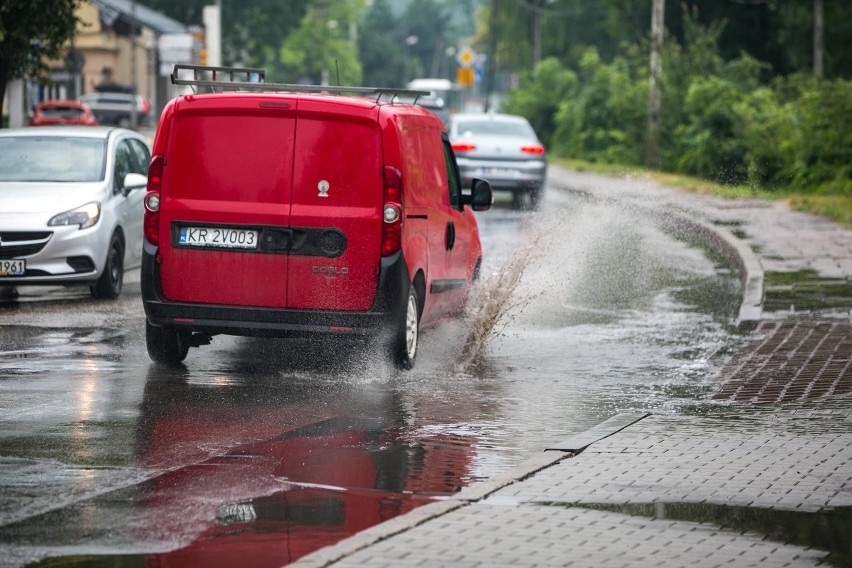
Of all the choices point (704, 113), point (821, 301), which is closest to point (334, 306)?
point (821, 301)

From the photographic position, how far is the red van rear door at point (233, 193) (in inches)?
396

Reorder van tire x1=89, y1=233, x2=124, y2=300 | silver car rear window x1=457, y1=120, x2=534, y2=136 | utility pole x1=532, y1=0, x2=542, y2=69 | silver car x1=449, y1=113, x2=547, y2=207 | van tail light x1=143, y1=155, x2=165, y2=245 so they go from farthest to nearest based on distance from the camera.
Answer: utility pole x1=532, y1=0, x2=542, y2=69 → silver car rear window x1=457, y1=120, x2=534, y2=136 → silver car x1=449, y1=113, x2=547, y2=207 → van tire x1=89, y1=233, x2=124, y2=300 → van tail light x1=143, y1=155, x2=165, y2=245

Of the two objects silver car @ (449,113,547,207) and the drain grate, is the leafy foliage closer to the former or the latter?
silver car @ (449,113,547,207)

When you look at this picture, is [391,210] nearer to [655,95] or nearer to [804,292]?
[804,292]

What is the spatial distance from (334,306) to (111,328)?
329 centimetres

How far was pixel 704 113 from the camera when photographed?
119 feet

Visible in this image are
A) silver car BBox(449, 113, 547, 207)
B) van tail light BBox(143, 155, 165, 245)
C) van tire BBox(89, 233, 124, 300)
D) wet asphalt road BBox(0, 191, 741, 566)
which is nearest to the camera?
wet asphalt road BBox(0, 191, 741, 566)

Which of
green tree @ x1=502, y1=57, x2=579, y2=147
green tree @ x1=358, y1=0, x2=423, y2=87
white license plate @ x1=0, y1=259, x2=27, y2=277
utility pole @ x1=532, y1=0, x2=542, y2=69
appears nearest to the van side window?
white license plate @ x1=0, y1=259, x2=27, y2=277

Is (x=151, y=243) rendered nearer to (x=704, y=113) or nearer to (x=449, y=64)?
(x=704, y=113)

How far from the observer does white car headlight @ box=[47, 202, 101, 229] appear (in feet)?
47.1

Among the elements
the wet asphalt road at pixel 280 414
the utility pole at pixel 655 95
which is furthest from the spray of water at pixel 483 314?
the utility pole at pixel 655 95

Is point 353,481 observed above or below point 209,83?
below

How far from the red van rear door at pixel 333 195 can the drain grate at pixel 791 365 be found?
94.5 inches

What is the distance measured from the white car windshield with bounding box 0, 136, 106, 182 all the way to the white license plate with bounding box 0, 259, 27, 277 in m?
1.39
